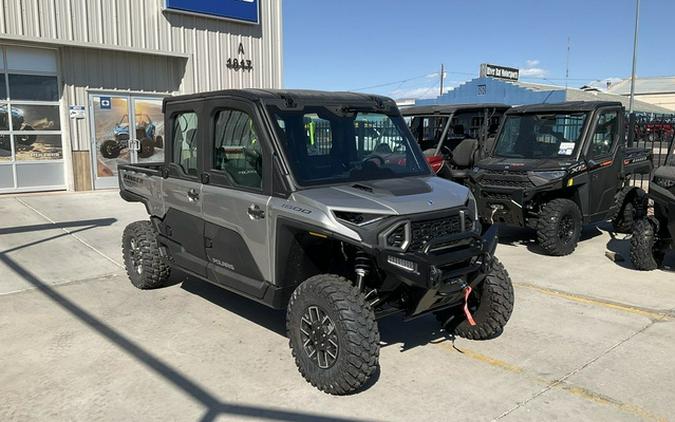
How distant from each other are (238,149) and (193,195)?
0.70 metres

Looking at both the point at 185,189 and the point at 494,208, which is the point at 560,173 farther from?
the point at 185,189

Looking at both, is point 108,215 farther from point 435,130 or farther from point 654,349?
point 654,349

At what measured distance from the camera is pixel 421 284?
369 cm

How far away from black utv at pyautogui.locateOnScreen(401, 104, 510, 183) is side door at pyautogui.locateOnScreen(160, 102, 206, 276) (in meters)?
5.08

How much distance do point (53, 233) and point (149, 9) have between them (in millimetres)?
7060

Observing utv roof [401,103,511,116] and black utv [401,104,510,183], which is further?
utv roof [401,103,511,116]

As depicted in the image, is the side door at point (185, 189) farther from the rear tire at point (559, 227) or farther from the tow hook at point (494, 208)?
the rear tire at point (559, 227)

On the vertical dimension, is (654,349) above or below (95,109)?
below

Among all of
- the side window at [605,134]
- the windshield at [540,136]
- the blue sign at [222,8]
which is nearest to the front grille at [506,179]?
the windshield at [540,136]

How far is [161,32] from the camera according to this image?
13.8m

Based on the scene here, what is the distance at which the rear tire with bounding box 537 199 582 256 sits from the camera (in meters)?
7.62

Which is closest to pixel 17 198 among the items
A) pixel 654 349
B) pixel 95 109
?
pixel 95 109

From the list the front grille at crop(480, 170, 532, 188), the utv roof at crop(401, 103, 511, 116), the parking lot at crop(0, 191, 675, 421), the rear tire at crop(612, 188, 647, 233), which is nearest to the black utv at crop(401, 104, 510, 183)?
the utv roof at crop(401, 103, 511, 116)

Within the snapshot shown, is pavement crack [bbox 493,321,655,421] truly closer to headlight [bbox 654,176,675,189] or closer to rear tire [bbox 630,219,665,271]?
rear tire [bbox 630,219,665,271]
